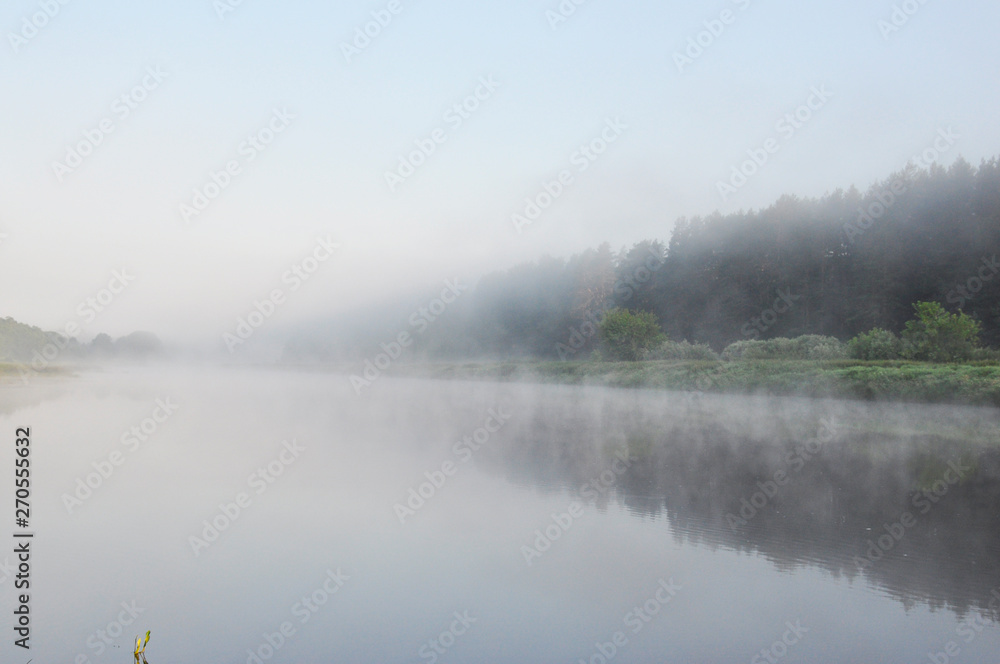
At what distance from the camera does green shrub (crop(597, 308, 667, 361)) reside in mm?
42656

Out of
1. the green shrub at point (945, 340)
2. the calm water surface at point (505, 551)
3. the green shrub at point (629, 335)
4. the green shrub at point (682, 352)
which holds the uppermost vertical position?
the green shrub at point (945, 340)

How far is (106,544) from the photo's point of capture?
6.71 metres

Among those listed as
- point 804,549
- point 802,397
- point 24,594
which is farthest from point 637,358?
point 24,594

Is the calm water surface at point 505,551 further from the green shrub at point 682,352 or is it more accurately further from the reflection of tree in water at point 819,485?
the green shrub at point 682,352

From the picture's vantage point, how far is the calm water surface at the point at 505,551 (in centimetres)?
488

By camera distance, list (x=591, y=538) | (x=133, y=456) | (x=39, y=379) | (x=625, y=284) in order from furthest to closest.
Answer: (x=625, y=284), (x=39, y=379), (x=133, y=456), (x=591, y=538)

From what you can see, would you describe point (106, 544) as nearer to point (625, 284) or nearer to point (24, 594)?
point (24, 594)

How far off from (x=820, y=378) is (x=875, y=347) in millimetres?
3269

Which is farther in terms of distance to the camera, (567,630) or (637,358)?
(637,358)

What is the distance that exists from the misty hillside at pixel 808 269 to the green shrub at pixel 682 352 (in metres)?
9.80

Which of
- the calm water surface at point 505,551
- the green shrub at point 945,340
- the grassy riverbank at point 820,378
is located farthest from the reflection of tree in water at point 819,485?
the green shrub at point 945,340

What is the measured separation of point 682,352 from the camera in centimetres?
3791

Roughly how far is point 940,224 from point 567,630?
1678 inches

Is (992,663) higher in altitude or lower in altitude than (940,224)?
lower
